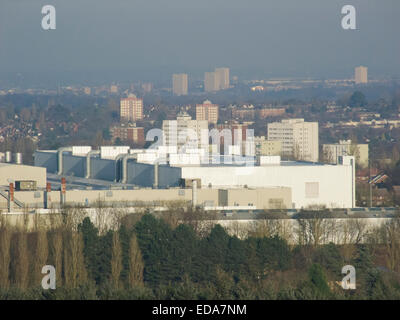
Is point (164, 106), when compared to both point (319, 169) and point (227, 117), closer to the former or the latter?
point (227, 117)

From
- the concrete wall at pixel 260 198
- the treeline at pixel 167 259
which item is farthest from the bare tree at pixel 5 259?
the concrete wall at pixel 260 198

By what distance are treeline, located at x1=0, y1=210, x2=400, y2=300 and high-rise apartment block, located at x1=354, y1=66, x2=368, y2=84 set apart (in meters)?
102

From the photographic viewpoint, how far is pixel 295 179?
1086 inches

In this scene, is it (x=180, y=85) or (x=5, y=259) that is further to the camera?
(x=180, y=85)

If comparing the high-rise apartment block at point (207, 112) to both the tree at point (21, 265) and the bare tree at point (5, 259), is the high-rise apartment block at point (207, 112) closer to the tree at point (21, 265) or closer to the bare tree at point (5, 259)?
the bare tree at point (5, 259)

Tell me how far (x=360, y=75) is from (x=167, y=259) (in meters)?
105

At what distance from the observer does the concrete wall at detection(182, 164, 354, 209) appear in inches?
1070

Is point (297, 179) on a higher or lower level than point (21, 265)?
higher

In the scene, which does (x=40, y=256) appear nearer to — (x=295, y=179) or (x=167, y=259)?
(x=167, y=259)

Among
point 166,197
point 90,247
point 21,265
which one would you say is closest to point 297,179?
point 166,197

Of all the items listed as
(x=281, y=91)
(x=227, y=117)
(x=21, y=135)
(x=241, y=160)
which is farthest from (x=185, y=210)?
(x=281, y=91)

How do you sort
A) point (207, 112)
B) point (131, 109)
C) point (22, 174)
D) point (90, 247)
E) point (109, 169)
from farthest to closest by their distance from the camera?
point (131, 109)
point (207, 112)
point (109, 169)
point (22, 174)
point (90, 247)

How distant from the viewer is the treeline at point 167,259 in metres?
16.4

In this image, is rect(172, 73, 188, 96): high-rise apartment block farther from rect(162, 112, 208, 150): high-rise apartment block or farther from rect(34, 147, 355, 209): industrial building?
rect(34, 147, 355, 209): industrial building
